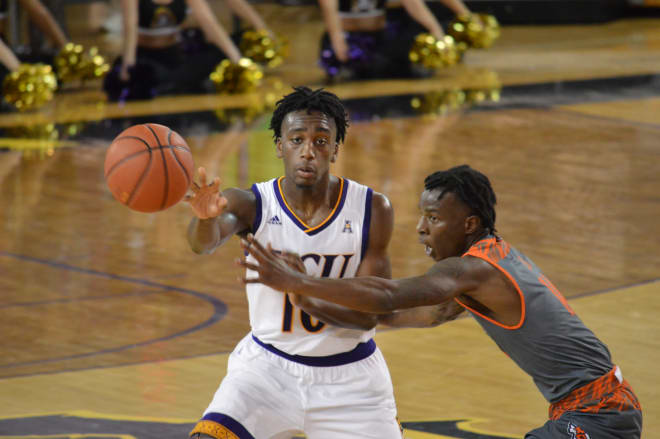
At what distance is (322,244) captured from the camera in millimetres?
4125

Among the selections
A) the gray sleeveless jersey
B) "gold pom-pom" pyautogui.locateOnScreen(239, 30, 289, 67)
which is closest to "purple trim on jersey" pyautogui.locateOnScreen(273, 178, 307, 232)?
the gray sleeveless jersey

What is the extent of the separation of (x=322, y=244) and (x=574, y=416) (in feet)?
3.46

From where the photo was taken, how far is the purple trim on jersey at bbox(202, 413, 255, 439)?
3791mm

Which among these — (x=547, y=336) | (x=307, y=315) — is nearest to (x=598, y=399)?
(x=547, y=336)

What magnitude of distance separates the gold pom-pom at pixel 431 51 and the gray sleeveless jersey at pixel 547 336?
1181cm

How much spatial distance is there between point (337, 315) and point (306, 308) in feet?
0.47

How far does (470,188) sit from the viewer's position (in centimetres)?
384

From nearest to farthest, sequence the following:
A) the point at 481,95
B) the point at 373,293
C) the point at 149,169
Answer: the point at 373,293
the point at 149,169
the point at 481,95

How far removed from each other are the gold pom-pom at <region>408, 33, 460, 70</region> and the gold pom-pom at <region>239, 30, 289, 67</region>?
5.84 feet

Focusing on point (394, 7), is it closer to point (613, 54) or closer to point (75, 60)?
point (613, 54)

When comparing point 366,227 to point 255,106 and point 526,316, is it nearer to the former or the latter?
point 526,316

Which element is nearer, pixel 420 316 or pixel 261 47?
pixel 420 316

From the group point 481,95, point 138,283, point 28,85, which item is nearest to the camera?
point 138,283

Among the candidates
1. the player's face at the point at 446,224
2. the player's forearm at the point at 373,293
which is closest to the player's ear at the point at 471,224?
the player's face at the point at 446,224
